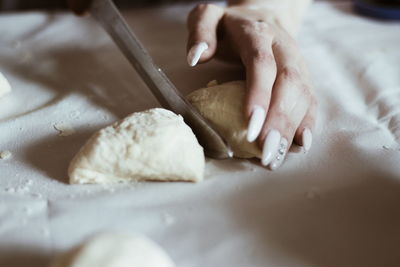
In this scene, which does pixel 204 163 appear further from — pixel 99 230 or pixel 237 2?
pixel 237 2

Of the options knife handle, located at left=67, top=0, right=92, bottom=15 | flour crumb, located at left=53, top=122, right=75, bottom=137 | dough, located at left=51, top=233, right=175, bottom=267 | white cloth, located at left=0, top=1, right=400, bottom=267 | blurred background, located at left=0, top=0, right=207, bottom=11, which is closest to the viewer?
dough, located at left=51, top=233, right=175, bottom=267

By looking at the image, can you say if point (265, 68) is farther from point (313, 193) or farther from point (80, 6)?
point (80, 6)

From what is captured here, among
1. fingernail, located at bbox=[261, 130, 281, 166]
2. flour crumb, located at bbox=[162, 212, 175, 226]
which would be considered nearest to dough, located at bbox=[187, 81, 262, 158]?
fingernail, located at bbox=[261, 130, 281, 166]

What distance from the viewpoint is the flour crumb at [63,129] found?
0.89m

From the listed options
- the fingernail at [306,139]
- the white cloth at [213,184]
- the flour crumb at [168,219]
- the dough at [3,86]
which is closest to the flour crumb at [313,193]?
the white cloth at [213,184]

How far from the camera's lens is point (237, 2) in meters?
1.17

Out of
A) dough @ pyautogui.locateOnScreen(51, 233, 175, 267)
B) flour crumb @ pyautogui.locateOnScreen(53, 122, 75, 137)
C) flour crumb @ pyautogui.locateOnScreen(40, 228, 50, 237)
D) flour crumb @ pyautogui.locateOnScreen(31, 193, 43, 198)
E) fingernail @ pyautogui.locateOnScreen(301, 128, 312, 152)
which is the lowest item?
fingernail @ pyautogui.locateOnScreen(301, 128, 312, 152)

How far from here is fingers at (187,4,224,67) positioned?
91cm

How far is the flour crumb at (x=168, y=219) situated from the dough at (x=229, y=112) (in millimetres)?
179

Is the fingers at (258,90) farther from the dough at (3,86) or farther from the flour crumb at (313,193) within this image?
the dough at (3,86)

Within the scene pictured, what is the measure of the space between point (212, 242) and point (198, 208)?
0.07 meters

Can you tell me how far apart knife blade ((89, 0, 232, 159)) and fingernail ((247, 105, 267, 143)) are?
0.16ft

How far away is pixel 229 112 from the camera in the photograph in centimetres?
81

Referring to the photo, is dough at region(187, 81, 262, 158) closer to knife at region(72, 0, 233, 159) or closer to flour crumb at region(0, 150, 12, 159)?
knife at region(72, 0, 233, 159)
